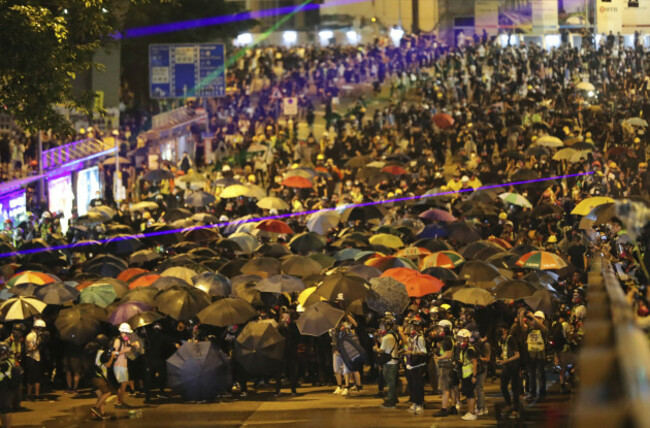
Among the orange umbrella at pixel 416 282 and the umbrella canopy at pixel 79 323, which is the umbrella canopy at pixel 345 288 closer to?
the orange umbrella at pixel 416 282

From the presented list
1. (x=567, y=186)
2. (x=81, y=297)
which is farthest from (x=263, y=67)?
(x=81, y=297)

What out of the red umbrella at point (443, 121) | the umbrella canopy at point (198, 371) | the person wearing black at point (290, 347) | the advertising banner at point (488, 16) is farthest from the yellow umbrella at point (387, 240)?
the advertising banner at point (488, 16)

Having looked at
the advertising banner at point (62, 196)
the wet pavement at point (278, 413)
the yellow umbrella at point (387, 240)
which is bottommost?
the wet pavement at point (278, 413)

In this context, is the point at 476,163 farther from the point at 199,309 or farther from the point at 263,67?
the point at 263,67

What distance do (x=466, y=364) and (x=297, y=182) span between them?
690 inches

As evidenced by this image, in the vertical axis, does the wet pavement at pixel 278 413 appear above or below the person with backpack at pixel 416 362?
below

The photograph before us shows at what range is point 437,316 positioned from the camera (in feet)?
54.0

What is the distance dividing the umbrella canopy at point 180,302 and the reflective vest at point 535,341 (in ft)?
16.2

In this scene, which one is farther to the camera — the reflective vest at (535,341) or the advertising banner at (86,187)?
the advertising banner at (86,187)

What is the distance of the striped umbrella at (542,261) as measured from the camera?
64.1 ft

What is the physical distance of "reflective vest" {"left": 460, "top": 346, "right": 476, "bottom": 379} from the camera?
50.6ft

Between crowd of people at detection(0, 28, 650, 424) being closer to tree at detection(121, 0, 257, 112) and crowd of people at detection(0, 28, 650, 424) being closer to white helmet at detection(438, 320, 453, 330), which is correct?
white helmet at detection(438, 320, 453, 330)

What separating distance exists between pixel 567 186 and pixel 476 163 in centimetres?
473

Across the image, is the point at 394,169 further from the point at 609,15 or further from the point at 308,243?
the point at 609,15
